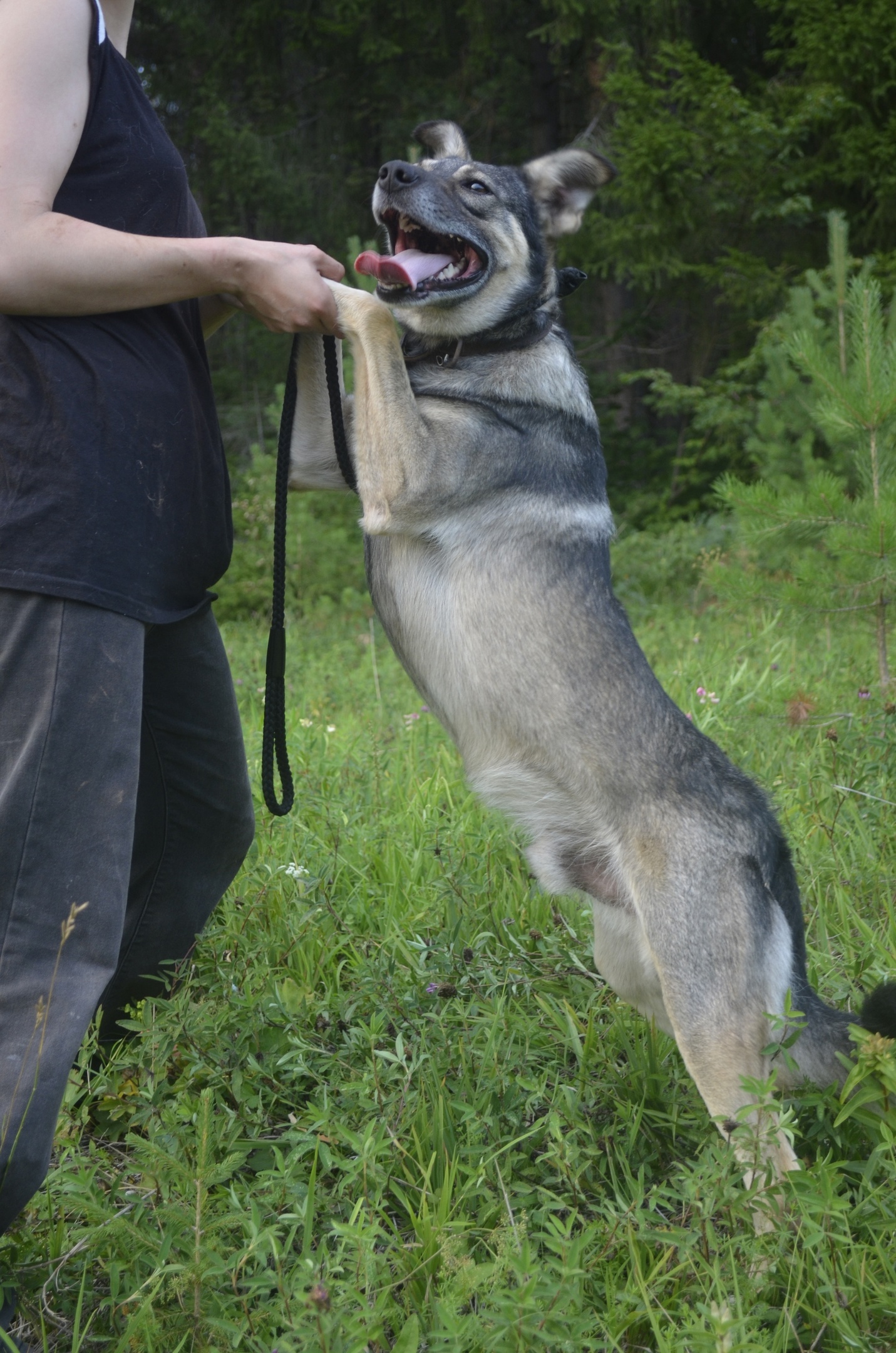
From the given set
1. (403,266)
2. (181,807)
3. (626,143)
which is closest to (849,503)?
(403,266)

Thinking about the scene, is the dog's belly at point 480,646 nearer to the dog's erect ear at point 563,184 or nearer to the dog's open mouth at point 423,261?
the dog's open mouth at point 423,261

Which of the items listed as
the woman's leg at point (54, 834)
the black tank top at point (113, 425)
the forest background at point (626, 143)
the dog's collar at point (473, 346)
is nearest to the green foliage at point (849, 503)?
the dog's collar at point (473, 346)

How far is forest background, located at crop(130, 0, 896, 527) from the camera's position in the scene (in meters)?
9.83

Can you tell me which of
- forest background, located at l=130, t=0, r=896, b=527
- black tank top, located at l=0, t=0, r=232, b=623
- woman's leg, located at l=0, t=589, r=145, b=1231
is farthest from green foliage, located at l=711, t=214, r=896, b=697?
woman's leg, located at l=0, t=589, r=145, b=1231

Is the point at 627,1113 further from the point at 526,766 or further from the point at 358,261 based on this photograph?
the point at 358,261

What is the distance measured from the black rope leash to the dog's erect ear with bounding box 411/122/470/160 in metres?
0.93

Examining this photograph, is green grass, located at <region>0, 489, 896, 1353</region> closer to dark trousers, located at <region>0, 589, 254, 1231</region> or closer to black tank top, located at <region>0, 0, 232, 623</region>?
dark trousers, located at <region>0, 589, 254, 1231</region>

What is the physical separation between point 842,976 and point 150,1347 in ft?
6.63

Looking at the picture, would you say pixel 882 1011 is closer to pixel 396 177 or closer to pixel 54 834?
pixel 54 834

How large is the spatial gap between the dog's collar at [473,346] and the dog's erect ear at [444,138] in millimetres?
662

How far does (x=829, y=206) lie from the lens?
1071cm

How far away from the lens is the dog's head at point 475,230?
2.64 m

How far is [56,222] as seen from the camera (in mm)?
1763

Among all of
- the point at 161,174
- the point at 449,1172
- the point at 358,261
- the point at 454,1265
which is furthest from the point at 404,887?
the point at 161,174
